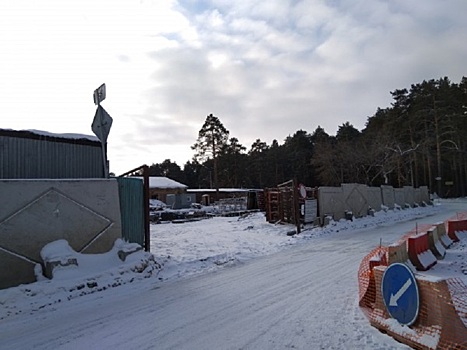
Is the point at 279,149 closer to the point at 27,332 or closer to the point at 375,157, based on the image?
the point at 375,157

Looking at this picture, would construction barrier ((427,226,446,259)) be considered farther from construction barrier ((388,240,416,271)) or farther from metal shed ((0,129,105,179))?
metal shed ((0,129,105,179))

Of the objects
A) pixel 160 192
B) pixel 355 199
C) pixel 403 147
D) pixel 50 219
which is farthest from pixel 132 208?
pixel 403 147

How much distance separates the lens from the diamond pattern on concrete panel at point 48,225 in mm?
7078

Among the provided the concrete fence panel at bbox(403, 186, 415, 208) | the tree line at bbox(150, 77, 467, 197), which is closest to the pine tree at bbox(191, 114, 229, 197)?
the tree line at bbox(150, 77, 467, 197)

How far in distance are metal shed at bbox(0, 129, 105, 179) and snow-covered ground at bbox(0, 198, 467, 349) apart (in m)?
2.54

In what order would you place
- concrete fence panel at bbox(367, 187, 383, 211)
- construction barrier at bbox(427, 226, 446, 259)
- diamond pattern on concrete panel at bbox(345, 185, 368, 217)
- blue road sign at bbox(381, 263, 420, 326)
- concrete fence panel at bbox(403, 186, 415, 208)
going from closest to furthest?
1. blue road sign at bbox(381, 263, 420, 326)
2. construction barrier at bbox(427, 226, 446, 259)
3. diamond pattern on concrete panel at bbox(345, 185, 368, 217)
4. concrete fence panel at bbox(367, 187, 383, 211)
5. concrete fence panel at bbox(403, 186, 415, 208)

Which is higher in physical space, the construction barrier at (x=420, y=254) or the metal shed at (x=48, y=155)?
the metal shed at (x=48, y=155)

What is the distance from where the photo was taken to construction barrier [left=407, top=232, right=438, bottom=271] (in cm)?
804

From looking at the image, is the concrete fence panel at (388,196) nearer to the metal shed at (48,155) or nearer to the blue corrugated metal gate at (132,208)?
the blue corrugated metal gate at (132,208)

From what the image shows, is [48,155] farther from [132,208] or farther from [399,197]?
[399,197]

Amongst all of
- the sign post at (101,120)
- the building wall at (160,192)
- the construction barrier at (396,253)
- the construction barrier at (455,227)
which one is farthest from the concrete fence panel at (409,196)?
the building wall at (160,192)

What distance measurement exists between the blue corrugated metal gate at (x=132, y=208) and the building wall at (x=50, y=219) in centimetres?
43

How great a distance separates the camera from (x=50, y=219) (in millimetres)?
7625

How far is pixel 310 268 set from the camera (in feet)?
28.4
